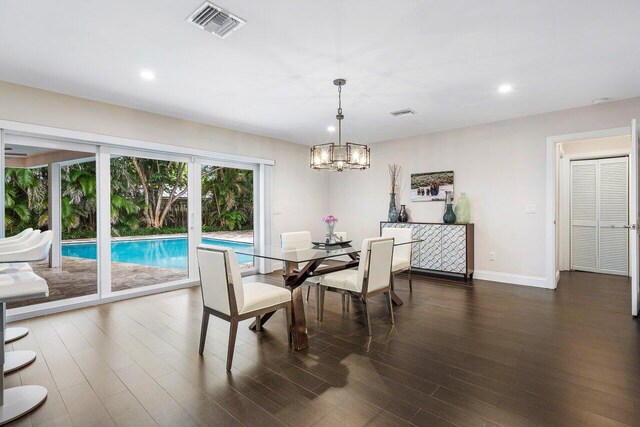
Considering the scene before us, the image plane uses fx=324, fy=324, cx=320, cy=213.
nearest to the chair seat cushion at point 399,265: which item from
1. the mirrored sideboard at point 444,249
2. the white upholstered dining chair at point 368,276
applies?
the white upholstered dining chair at point 368,276

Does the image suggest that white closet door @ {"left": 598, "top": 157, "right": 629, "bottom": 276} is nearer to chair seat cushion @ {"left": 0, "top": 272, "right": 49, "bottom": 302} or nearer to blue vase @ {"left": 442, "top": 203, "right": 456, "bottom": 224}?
blue vase @ {"left": 442, "top": 203, "right": 456, "bottom": 224}

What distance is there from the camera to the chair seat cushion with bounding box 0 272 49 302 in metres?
1.72

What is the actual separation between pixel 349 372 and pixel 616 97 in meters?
4.38

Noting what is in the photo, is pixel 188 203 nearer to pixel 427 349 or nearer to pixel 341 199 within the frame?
pixel 341 199

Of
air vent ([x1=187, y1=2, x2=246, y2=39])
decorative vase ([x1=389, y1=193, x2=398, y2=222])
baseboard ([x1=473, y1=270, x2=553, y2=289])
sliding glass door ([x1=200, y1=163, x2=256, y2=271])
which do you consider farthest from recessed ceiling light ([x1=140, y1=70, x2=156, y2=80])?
baseboard ([x1=473, y1=270, x2=553, y2=289])

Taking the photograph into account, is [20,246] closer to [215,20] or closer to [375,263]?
[215,20]

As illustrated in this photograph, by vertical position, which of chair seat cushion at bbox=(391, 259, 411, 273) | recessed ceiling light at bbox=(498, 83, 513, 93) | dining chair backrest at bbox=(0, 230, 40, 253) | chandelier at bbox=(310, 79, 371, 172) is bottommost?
chair seat cushion at bbox=(391, 259, 411, 273)

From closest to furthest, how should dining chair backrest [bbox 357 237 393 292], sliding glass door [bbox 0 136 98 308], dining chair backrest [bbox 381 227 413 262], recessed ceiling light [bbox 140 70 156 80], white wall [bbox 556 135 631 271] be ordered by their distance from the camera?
dining chair backrest [bbox 357 237 393 292] < recessed ceiling light [bbox 140 70 156 80] < sliding glass door [bbox 0 136 98 308] < dining chair backrest [bbox 381 227 413 262] < white wall [bbox 556 135 631 271]

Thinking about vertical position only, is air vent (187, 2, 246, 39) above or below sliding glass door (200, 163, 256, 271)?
above

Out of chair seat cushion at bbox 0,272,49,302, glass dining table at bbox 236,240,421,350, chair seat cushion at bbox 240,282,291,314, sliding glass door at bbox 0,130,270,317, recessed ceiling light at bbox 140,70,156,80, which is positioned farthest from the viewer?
sliding glass door at bbox 0,130,270,317

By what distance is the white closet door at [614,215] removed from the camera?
518 cm

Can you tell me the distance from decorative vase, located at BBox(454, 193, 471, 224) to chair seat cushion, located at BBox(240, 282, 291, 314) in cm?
355

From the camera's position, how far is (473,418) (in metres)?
1.74

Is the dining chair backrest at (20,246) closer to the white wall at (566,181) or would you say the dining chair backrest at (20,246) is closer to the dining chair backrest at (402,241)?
the dining chair backrest at (402,241)
